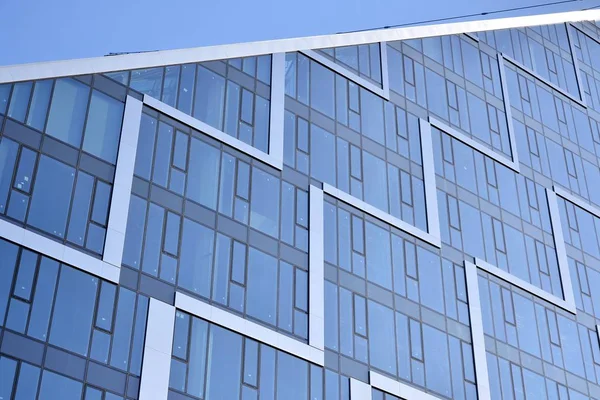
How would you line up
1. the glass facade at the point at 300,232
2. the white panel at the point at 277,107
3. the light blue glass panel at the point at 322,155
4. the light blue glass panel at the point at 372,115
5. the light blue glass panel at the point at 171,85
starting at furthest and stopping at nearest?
the light blue glass panel at the point at 372,115
the light blue glass panel at the point at 322,155
the white panel at the point at 277,107
the light blue glass panel at the point at 171,85
the glass facade at the point at 300,232

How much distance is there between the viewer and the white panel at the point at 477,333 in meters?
39.6

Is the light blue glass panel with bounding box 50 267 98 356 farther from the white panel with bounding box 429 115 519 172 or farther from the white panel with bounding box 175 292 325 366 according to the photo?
the white panel with bounding box 429 115 519 172

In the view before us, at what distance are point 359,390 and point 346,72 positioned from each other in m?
14.4

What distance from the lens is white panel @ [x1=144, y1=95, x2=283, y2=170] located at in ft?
117

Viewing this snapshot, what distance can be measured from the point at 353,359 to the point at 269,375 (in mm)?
3943

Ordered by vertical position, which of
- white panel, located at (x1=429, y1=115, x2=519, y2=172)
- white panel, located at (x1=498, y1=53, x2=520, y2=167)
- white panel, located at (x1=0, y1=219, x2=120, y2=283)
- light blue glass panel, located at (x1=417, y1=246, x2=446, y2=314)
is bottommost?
white panel, located at (x1=0, y1=219, x2=120, y2=283)

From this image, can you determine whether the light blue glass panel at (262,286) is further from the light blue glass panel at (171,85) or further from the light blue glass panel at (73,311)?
the light blue glass panel at (171,85)

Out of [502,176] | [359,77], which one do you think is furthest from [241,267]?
[502,176]

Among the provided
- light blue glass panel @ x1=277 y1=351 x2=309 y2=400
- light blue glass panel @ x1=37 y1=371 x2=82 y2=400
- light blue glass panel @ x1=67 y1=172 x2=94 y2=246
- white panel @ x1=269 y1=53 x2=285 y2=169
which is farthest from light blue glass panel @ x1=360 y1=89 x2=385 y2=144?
light blue glass panel @ x1=37 y1=371 x2=82 y2=400

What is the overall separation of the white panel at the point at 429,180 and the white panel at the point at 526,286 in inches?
97.0

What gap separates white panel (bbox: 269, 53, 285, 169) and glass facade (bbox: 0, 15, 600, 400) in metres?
0.08

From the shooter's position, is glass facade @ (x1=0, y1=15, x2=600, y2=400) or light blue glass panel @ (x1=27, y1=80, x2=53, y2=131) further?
light blue glass panel @ (x1=27, y1=80, x2=53, y2=131)

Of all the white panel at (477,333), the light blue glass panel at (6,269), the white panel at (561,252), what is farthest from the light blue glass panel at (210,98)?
the white panel at (561,252)

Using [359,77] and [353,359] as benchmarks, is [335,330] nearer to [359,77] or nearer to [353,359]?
[353,359]
